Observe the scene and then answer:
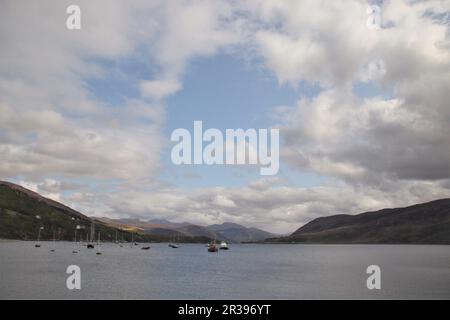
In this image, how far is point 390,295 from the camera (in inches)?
3563

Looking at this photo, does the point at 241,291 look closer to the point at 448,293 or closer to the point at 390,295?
the point at 390,295

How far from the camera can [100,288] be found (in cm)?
9481

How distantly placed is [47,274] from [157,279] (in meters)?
31.2
